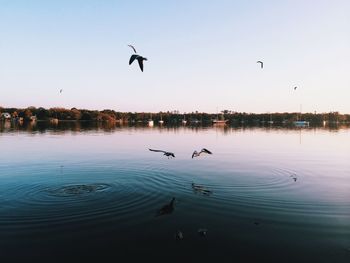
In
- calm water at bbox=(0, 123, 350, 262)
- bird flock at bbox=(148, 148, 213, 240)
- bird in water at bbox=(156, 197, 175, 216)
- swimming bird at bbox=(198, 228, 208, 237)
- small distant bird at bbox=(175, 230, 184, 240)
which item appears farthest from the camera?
bird in water at bbox=(156, 197, 175, 216)

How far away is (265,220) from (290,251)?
2954 mm

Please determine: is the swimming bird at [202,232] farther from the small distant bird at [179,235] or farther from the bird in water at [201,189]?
the bird in water at [201,189]

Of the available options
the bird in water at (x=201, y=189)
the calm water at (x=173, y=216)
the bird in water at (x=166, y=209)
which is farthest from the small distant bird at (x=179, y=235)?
the bird in water at (x=201, y=189)

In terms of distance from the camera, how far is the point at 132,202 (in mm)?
16281

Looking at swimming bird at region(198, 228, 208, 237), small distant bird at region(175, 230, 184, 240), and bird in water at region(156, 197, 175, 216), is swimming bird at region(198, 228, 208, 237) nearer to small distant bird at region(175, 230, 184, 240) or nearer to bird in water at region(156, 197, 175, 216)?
small distant bird at region(175, 230, 184, 240)

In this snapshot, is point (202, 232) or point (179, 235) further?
point (202, 232)

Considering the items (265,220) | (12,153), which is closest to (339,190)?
(265,220)

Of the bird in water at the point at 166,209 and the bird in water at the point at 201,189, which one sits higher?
the bird in water at the point at 166,209

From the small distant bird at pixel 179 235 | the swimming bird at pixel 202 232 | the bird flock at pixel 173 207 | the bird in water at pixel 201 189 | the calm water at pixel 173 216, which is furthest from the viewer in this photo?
the bird in water at pixel 201 189

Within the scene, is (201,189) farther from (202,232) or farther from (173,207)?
(202,232)

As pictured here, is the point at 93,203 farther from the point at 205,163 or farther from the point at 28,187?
the point at 205,163

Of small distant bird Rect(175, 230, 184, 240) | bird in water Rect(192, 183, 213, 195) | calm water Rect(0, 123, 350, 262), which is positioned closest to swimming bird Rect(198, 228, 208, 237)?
calm water Rect(0, 123, 350, 262)

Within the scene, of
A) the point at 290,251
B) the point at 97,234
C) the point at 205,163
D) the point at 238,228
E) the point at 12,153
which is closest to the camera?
the point at 290,251

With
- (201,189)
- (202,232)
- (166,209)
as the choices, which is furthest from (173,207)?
(201,189)
